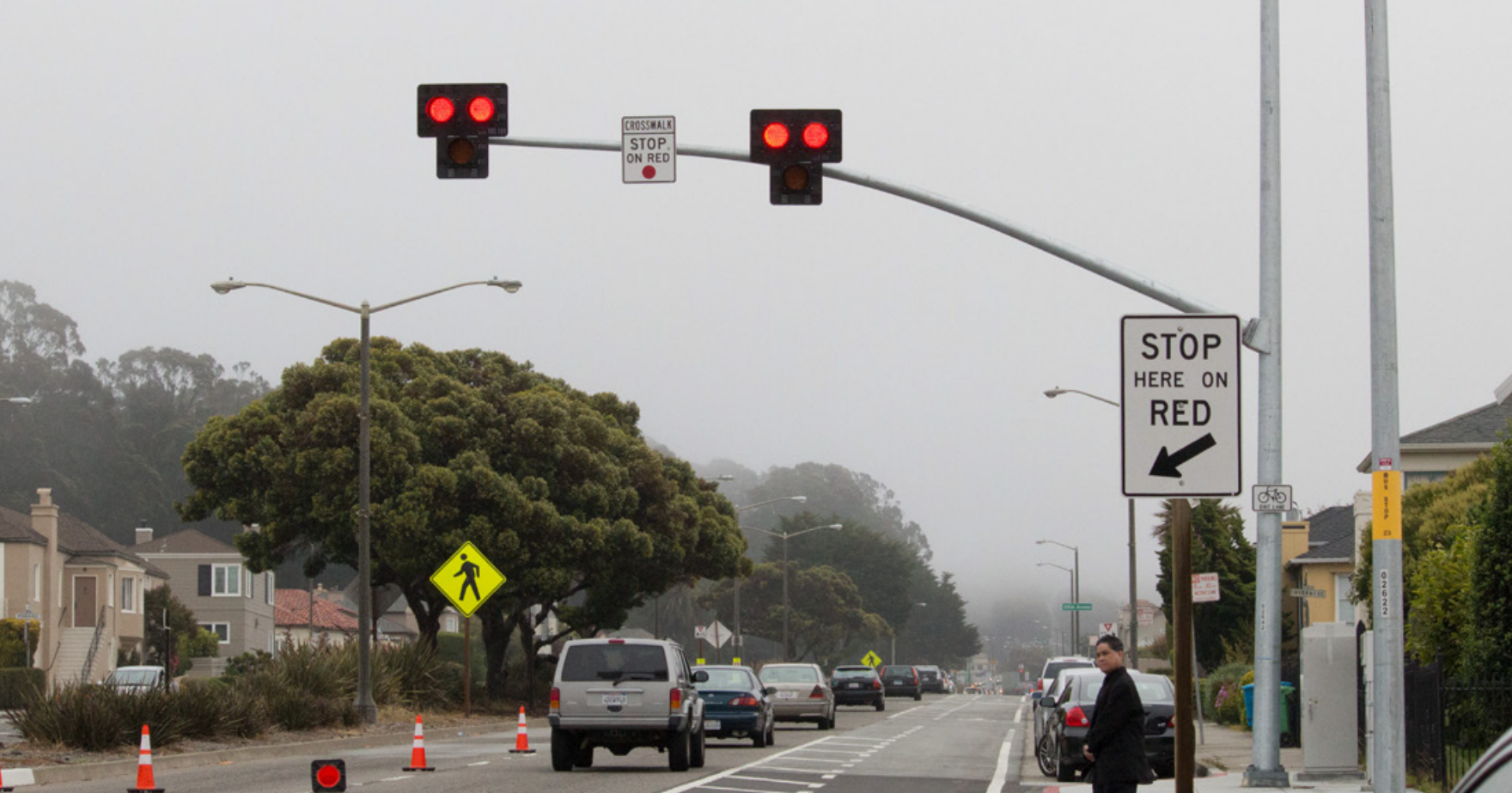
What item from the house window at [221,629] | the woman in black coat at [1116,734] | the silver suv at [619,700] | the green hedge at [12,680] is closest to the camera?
the woman in black coat at [1116,734]

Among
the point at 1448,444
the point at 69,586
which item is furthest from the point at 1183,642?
the point at 69,586

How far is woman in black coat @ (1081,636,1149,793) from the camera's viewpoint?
11930 mm

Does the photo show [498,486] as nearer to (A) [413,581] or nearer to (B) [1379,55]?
(A) [413,581]

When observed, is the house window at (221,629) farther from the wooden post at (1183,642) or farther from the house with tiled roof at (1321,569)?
the wooden post at (1183,642)

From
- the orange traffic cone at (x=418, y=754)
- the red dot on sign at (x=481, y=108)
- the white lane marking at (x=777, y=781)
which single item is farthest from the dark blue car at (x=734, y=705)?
the red dot on sign at (x=481, y=108)

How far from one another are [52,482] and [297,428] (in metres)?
74.1

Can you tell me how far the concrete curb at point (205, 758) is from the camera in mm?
20344

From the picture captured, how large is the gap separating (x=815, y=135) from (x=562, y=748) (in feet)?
35.6

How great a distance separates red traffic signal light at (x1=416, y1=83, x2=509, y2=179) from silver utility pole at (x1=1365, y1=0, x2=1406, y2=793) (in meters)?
7.06

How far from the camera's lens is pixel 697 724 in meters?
24.1

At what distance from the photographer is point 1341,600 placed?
4769 centimetres

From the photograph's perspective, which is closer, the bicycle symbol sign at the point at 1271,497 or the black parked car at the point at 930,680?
the bicycle symbol sign at the point at 1271,497

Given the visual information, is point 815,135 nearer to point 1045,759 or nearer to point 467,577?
point 1045,759

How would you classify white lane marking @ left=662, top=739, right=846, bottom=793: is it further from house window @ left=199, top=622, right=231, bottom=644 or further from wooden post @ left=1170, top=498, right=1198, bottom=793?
house window @ left=199, top=622, right=231, bottom=644
